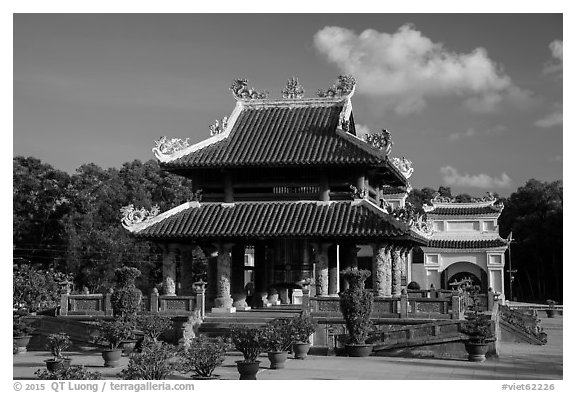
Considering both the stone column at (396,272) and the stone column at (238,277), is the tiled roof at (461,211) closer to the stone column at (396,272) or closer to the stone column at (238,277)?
the stone column at (396,272)

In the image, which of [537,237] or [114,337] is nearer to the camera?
[114,337]

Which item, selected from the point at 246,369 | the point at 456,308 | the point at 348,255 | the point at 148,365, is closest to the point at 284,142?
the point at 348,255

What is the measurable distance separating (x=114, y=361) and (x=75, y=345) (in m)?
5.85

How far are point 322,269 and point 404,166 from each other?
724 centimetres

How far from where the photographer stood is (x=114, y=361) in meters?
23.0

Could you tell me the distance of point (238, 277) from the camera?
32.7 meters

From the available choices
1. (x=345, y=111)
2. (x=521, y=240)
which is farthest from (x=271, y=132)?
(x=521, y=240)

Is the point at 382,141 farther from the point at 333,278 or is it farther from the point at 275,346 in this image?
the point at 275,346

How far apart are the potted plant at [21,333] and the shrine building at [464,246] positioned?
3592cm

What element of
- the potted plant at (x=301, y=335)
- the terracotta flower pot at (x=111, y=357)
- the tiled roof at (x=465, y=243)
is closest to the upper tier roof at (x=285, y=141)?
the potted plant at (x=301, y=335)

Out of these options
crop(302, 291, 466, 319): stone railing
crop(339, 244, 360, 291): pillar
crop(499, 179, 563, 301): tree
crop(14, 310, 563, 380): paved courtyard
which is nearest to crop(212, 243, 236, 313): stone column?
crop(302, 291, 466, 319): stone railing

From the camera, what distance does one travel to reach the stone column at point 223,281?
98.0 feet

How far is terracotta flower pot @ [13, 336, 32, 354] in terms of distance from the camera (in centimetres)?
2805
